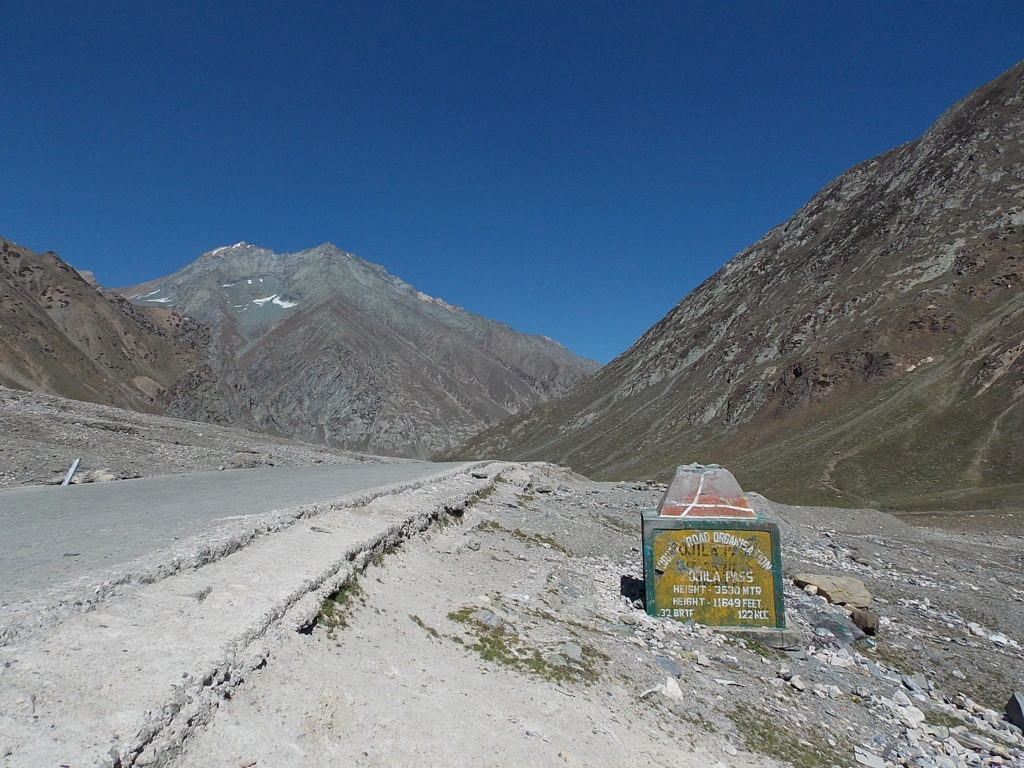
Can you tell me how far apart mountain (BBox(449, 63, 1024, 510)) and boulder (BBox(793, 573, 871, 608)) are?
110 ft

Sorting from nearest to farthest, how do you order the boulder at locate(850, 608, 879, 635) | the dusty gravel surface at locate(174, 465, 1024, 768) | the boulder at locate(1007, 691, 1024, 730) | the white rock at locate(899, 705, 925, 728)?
the dusty gravel surface at locate(174, 465, 1024, 768) < the white rock at locate(899, 705, 925, 728) < the boulder at locate(1007, 691, 1024, 730) < the boulder at locate(850, 608, 879, 635)

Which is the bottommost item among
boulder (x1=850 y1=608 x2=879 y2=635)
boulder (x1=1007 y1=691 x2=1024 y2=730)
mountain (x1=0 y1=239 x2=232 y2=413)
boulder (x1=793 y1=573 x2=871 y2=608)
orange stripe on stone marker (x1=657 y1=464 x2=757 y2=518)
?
boulder (x1=1007 y1=691 x2=1024 y2=730)

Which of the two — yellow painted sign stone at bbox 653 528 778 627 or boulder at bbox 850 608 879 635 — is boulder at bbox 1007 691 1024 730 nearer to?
boulder at bbox 850 608 879 635

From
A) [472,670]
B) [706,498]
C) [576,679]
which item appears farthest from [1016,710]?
[472,670]

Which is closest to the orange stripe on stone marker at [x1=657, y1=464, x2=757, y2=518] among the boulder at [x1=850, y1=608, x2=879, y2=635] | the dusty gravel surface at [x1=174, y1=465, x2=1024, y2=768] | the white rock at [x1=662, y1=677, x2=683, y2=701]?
the dusty gravel surface at [x1=174, y1=465, x2=1024, y2=768]

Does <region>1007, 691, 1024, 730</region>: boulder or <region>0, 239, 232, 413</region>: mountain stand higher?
<region>0, 239, 232, 413</region>: mountain

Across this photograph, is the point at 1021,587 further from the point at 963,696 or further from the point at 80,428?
the point at 80,428

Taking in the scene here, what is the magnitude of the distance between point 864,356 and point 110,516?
262ft

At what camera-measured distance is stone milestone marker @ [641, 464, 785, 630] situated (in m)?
9.71

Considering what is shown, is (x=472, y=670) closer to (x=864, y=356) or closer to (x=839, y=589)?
(x=839, y=589)

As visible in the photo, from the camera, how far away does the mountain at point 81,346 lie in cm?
7531

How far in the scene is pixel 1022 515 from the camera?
112ft

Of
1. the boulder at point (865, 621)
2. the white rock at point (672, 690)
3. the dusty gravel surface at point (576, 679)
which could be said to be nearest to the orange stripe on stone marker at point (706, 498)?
the dusty gravel surface at point (576, 679)

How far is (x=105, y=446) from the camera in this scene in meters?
21.0
